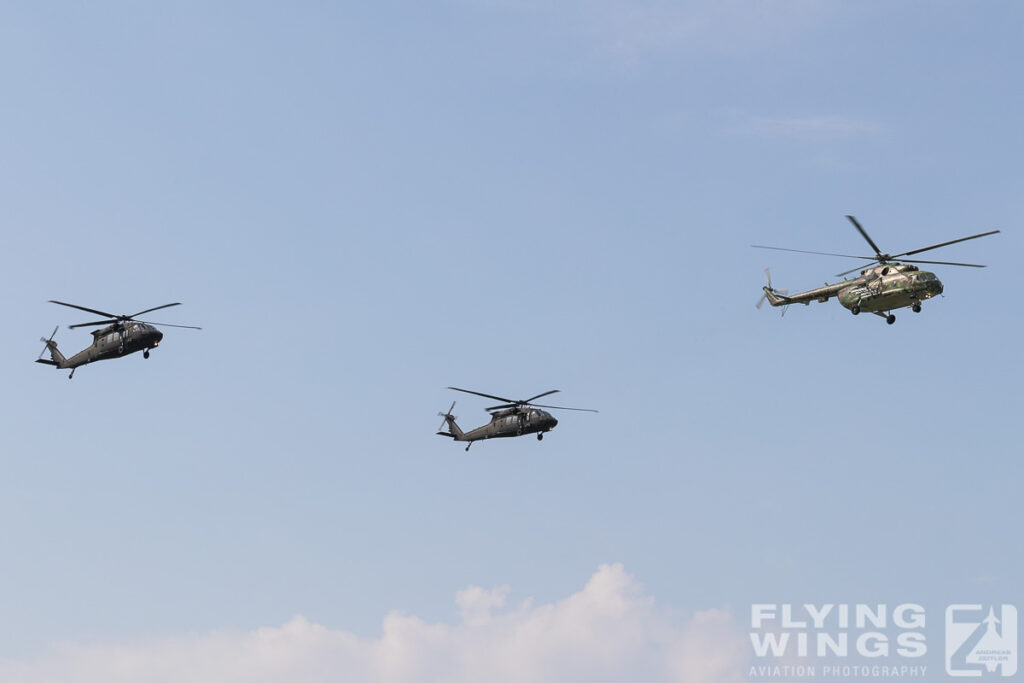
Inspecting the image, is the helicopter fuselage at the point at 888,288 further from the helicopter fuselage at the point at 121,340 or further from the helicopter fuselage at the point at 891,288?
the helicopter fuselage at the point at 121,340

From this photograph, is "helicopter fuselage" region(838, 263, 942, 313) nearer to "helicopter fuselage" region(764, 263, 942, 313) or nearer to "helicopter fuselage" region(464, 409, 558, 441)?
"helicopter fuselage" region(764, 263, 942, 313)

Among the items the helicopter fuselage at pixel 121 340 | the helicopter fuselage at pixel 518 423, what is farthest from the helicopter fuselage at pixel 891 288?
the helicopter fuselage at pixel 121 340

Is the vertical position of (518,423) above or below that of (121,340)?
below

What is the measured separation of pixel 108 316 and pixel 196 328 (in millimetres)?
8014

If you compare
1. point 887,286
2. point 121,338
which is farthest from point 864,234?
point 121,338

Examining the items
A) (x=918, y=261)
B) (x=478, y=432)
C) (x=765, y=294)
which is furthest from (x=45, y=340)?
(x=918, y=261)

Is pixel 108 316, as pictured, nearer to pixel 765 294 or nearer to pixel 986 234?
pixel 765 294

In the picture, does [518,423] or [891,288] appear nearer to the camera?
[891,288]

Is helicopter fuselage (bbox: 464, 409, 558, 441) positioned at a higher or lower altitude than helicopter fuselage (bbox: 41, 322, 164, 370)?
lower

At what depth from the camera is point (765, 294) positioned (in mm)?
131000

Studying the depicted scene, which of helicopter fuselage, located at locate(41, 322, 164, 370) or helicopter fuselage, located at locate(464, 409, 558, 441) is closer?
helicopter fuselage, located at locate(41, 322, 164, 370)

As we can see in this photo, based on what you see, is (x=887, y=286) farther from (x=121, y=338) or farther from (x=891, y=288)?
(x=121, y=338)

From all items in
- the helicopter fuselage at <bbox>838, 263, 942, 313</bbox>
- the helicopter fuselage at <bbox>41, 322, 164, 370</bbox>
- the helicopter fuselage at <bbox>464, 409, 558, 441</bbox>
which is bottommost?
the helicopter fuselage at <bbox>464, 409, 558, 441</bbox>

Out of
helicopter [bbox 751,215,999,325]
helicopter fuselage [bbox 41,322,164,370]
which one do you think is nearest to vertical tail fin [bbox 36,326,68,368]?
helicopter fuselage [bbox 41,322,164,370]
